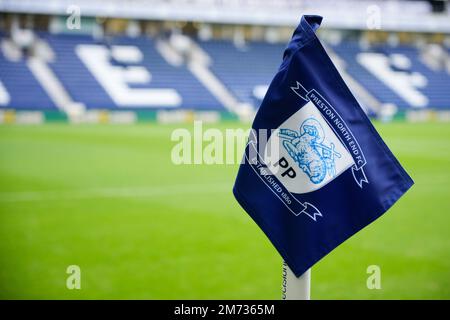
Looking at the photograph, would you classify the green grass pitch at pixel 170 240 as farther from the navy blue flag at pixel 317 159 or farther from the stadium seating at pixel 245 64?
the stadium seating at pixel 245 64

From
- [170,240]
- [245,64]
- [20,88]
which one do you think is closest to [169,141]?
[20,88]

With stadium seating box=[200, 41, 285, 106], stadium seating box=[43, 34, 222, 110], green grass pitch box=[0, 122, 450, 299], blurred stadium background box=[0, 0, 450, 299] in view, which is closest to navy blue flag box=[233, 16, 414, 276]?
blurred stadium background box=[0, 0, 450, 299]

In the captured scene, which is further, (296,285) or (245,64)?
(245,64)

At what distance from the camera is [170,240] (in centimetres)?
532

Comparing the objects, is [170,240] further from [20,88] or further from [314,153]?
[20,88]

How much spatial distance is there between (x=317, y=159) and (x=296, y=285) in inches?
15.3

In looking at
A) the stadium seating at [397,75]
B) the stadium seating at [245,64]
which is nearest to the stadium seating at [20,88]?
the stadium seating at [245,64]

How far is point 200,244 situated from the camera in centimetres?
516

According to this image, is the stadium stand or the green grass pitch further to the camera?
the stadium stand

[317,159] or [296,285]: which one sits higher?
[317,159]

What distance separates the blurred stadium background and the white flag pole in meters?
1.58

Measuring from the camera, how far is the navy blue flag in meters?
1.67

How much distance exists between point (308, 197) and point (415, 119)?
2327 cm

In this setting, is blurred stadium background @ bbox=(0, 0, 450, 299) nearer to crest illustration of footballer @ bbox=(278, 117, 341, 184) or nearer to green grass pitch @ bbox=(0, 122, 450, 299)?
green grass pitch @ bbox=(0, 122, 450, 299)
